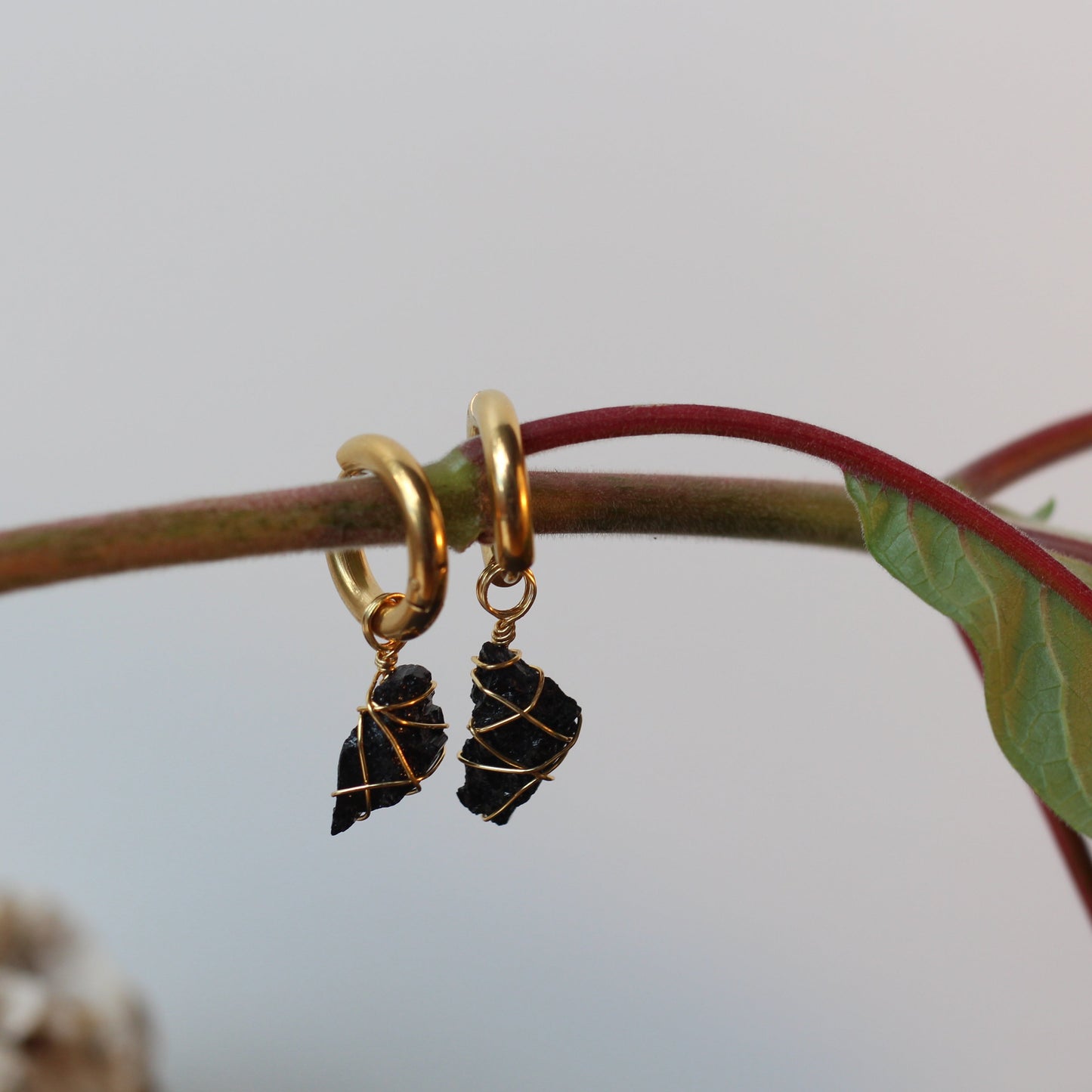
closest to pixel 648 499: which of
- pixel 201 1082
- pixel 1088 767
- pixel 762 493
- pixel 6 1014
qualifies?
pixel 762 493

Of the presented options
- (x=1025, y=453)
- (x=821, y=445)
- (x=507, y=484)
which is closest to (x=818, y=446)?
(x=821, y=445)

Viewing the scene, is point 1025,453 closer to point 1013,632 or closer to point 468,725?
point 1013,632

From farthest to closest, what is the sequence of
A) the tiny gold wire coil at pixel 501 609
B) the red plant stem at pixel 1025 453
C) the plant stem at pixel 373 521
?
the red plant stem at pixel 1025 453 < the tiny gold wire coil at pixel 501 609 < the plant stem at pixel 373 521

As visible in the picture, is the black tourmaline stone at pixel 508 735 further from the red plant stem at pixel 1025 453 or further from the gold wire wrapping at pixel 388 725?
the red plant stem at pixel 1025 453

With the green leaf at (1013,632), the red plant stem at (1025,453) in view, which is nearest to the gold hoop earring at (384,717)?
the green leaf at (1013,632)

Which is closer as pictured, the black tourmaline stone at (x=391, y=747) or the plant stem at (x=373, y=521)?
the plant stem at (x=373, y=521)

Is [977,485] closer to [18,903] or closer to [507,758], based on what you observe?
[507,758]
